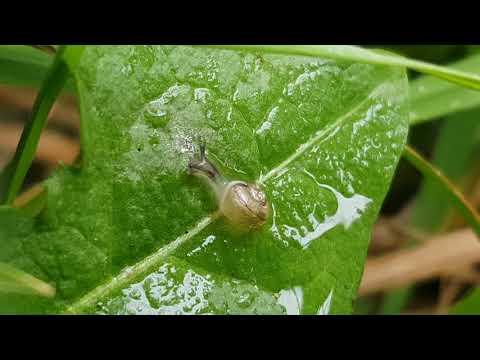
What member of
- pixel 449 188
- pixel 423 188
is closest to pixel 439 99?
pixel 449 188

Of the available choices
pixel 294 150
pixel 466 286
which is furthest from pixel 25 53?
pixel 466 286

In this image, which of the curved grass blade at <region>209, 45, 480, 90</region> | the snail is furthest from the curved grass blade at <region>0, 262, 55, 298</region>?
the curved grass blade at <region>209, 45, 480, 90</region>

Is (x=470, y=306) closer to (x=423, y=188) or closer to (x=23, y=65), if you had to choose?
(x=423, y=188)

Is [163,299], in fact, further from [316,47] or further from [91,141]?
[316,47]

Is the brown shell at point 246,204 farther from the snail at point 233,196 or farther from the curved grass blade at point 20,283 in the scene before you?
the curved grass blade at point 20,283

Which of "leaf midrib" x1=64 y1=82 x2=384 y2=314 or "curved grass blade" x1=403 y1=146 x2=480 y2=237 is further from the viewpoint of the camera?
"curved grass blade" x1=403 y1=146 x2=480 y2=237

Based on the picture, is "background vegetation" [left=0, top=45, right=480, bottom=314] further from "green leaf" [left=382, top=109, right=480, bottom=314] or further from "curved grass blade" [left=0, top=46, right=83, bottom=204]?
"curved grass blade" [left=0, top=46, right=83, bottom=204]
